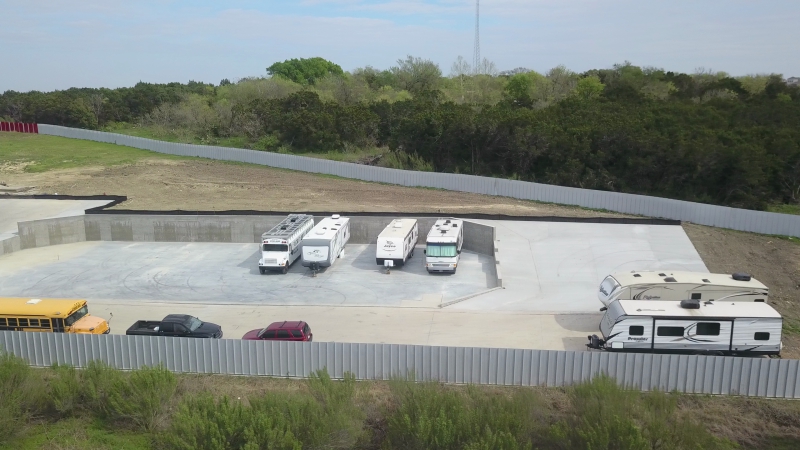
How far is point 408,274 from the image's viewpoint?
31109 millimetres

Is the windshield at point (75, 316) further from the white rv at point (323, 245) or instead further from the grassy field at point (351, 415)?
the white rv at point (323, 245)

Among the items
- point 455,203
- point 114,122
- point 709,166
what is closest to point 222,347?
point 455,203

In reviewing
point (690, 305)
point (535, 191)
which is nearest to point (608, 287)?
point (690, 305)

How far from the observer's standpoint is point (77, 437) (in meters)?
16.6

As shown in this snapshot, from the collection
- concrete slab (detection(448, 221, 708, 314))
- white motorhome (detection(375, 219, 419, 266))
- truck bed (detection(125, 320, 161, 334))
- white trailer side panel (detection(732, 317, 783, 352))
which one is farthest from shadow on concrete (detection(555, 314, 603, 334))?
truck bed (detection(125, 320, 161, 334))

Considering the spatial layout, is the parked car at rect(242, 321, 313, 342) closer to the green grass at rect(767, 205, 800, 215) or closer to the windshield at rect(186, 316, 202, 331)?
the windshield at rect(186, 316, 202, 331)

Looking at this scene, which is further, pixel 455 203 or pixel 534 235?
pixel 455 203

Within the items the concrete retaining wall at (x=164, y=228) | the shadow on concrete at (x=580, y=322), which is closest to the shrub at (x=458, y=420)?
the shadow on concrete at (x=580, y=322)

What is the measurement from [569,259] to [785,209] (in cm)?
1983

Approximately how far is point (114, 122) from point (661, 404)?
95.8m

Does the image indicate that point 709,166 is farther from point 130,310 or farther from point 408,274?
point 130,310

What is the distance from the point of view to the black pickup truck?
22266mm

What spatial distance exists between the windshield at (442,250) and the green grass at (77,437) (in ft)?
54.0

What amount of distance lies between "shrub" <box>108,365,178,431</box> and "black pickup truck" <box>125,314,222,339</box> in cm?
498
